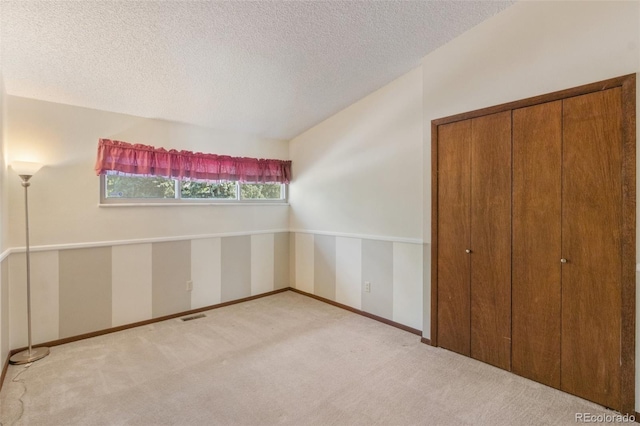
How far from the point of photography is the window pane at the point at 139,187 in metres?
3.28

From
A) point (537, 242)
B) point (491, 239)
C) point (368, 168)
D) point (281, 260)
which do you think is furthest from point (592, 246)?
point (281, 260)

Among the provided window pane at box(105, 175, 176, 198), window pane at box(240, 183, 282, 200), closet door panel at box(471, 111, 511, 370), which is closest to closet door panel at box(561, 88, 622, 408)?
closet door panel at box(471, 111, 511, 370)

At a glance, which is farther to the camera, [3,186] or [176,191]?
[176,191]

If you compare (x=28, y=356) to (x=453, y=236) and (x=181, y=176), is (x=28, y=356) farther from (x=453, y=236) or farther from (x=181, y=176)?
(x=453, y=236)

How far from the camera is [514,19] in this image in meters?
2.41

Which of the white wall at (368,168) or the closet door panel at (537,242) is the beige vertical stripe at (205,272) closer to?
the white wall at (368,168)

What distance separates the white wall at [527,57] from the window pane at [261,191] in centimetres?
248

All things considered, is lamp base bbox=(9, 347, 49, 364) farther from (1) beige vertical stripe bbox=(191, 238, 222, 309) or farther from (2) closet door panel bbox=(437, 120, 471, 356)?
(2) closet door panel bbox=(437, 120, 471, 356)

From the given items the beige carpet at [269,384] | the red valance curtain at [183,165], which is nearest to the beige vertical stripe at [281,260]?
the red valance curtain at [183,165]

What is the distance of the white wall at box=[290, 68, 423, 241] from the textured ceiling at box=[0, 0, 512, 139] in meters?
0.32

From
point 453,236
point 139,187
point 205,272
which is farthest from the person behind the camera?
point 205,272

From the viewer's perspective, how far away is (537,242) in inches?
92.3

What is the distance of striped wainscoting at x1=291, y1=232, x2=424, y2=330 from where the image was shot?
128 inches

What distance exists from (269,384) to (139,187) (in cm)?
257
